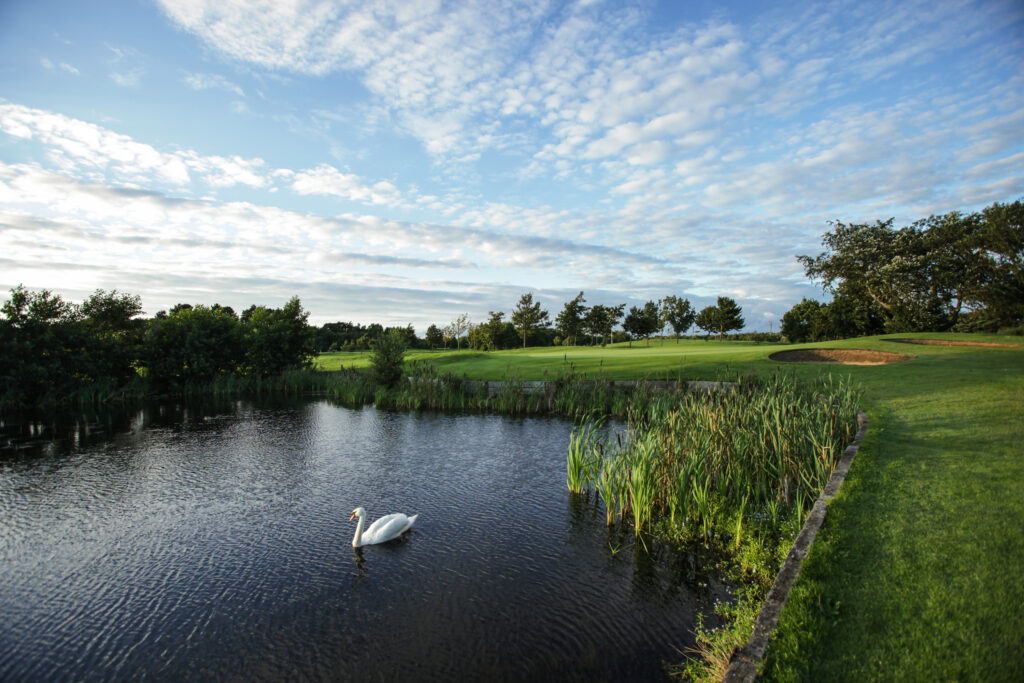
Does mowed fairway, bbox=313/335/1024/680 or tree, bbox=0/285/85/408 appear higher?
tree, bbox=0/285/85/408

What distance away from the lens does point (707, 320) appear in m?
69.1

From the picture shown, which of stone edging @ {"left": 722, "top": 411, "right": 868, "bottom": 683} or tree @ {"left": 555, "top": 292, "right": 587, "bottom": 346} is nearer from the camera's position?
stone edging @ {"left": 722, "top": 411, "right": 868, "bottom": 683}

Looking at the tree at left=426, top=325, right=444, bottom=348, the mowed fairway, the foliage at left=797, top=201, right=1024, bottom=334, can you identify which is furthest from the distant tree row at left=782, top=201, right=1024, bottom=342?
the tree at left=426, top=325, right=444, bottom=348

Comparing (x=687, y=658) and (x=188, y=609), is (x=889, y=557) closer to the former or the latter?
(x=687, y=658)

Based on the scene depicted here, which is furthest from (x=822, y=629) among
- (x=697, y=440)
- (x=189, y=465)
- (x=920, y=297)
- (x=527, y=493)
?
(x=920, y=297)

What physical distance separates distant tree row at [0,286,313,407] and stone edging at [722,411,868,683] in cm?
2943

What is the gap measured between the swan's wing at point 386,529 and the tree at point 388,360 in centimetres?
1792

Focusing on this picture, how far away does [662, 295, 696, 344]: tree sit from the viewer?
6338 centimetres

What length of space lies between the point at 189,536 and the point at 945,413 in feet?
49.7

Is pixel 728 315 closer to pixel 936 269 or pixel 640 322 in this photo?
pixel 640 322

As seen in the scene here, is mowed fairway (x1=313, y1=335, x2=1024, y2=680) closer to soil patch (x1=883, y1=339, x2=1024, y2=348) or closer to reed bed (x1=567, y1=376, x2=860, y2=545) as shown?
reed bed (x1=567, y1=376, x2=860, y2=545)

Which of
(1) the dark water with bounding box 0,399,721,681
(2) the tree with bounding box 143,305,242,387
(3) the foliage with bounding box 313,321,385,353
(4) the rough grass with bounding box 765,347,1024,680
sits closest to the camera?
(4) the rough grass with bounding box 765,347,1024,680

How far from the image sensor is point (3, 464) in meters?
12.9

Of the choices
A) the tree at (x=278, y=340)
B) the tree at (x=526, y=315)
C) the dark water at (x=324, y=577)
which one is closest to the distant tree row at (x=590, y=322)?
the tree at (x=526, y=315)
